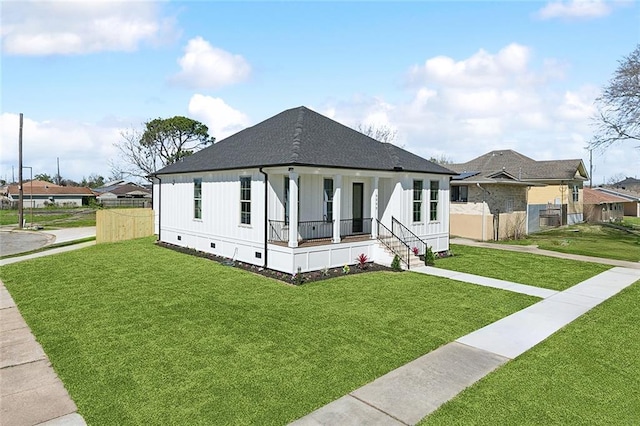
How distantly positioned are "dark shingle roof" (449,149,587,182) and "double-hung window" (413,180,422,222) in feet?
53.0

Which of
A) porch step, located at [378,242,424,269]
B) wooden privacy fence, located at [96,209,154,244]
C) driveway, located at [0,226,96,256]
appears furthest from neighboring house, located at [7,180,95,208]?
porch step, located at [378,242,424,269]

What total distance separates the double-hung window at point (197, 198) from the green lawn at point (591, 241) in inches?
662

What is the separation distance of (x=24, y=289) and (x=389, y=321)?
33.9 feet

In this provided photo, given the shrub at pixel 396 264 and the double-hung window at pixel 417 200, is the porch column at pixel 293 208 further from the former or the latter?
the double-hung window at pixel 417 200

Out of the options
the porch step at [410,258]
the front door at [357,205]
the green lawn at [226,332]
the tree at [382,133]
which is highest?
the tree at [382,133]

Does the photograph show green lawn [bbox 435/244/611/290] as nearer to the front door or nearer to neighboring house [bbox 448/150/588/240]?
the front door

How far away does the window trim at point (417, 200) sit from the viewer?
15.8 metres

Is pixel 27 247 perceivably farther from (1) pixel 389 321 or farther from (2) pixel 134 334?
(1) pixel 389 321

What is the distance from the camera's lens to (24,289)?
11.0 metres

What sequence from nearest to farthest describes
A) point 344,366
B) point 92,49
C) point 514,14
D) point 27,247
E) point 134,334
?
point 344,366, point 134,334, point 514,14, point 92,49, point 27,247

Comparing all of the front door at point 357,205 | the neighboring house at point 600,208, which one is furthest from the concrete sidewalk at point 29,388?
the neighboring house at point 600,208

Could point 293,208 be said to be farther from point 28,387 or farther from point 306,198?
point 28,387

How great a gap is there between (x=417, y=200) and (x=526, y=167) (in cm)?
2132

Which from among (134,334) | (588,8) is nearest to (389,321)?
(134,334)
